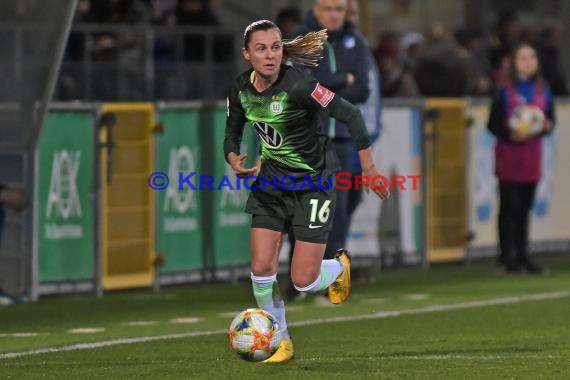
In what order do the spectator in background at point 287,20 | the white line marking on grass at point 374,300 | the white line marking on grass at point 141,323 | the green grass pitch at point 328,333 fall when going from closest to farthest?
1. the green grass pitch at point 328,333
2. the white line marking on grass at point 141,323
3. the white line marking on grass at point 374,300
4. the spectator in background at point 287,20

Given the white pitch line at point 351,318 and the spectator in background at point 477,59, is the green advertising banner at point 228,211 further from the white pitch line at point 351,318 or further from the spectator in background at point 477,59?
the spectator in background at point 477,59

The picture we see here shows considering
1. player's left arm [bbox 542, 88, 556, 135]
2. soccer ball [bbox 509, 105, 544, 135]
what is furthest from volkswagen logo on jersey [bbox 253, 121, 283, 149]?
player's left arm [bbox 542, 88, 556, 135]

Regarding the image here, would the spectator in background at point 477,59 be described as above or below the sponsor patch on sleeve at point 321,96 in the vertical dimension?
above

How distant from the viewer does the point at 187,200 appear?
16.2 metres

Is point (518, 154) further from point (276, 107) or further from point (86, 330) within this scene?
point (276, 107)

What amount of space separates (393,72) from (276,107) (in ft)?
33.8

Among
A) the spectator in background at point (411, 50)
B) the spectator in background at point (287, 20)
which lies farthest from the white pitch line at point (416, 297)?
the spectator in background at point (411, 50)

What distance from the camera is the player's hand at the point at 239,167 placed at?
10.2 m

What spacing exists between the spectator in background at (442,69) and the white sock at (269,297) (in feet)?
34.3

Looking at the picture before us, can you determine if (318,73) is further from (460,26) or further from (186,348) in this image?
(460,26)

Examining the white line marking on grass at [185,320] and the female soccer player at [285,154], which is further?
the white line marking on grass at [185,320]

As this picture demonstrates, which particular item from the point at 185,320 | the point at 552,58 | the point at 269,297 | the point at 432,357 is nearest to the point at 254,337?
the point at 269,297

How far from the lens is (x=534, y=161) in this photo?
17.4 meters

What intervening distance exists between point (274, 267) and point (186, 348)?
1085mm
